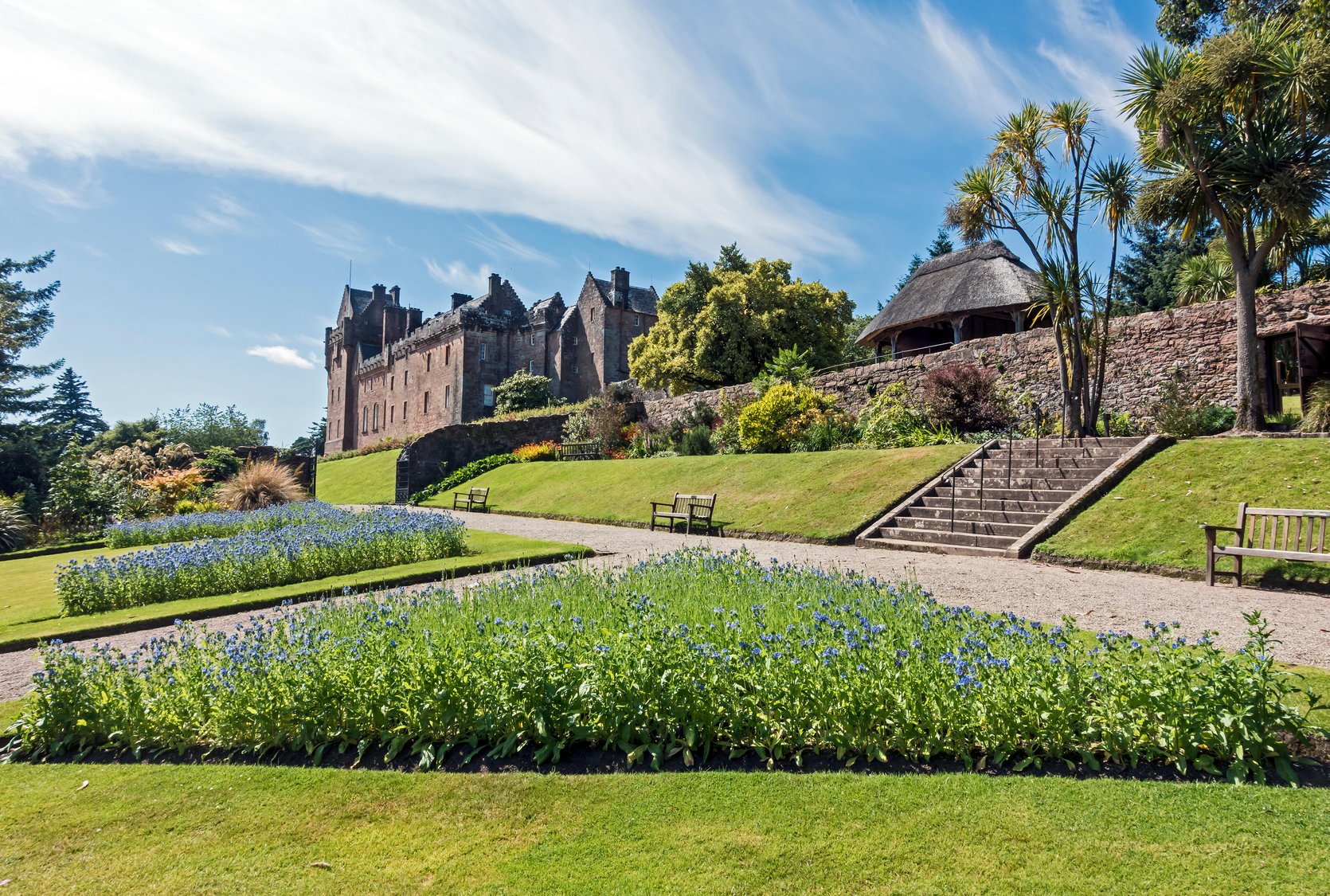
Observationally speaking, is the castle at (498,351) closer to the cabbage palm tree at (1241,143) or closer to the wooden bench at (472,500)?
the wooden bench at (472,500)

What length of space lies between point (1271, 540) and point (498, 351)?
45203 mm

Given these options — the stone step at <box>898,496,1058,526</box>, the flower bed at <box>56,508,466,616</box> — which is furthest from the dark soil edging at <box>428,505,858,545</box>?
the flower bed at <box>56,508,466,616</box>

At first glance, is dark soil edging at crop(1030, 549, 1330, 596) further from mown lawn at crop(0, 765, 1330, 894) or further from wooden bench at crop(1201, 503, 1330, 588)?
mown lawn at crop(0, 765, 1330, 894)

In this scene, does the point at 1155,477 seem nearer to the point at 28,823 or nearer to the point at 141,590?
the point at 28,823

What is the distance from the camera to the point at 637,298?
4778cm

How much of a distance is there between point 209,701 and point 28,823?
95 cm

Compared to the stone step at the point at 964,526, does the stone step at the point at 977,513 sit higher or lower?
higher

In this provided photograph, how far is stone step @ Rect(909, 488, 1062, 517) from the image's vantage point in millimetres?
11758

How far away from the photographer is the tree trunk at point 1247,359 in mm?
13414

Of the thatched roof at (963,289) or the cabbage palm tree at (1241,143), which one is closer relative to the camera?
the cabbage palm tree at (1241,143)

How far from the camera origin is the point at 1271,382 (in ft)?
49.8

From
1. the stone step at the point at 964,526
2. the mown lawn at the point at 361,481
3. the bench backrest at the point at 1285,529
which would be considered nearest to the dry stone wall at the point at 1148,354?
the stone step at the point at 964,526

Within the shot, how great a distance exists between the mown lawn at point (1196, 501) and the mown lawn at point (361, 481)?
2387 centimetres

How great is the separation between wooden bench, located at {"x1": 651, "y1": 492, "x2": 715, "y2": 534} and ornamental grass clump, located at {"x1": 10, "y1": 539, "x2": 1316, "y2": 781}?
9.29m
